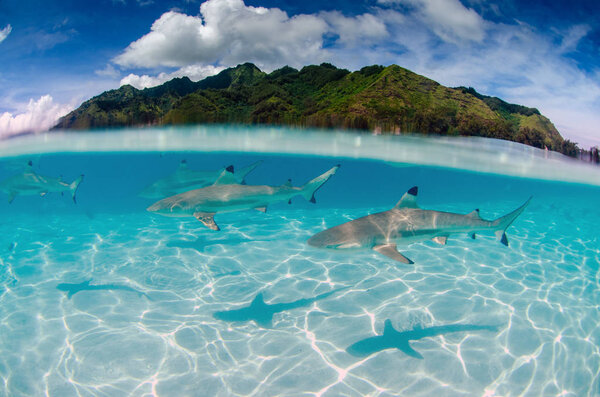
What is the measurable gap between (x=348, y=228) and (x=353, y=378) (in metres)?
2.20

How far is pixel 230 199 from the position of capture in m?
7.16

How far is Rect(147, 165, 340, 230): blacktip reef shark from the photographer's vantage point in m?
7.09

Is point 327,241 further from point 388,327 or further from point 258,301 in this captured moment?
point 258,301

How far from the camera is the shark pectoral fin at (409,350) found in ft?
15.3

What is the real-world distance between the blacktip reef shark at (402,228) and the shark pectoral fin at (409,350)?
4.82 feet

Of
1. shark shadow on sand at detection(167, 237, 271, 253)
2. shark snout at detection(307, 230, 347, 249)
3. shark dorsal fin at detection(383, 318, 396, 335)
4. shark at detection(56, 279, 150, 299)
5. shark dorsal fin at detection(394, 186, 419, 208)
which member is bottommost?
shark at detection(56, 279, 150, 299)

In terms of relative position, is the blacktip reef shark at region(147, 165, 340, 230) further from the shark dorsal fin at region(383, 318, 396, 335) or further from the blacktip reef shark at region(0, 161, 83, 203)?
the blacktip reef shark at region(0, 161, 83, 203)

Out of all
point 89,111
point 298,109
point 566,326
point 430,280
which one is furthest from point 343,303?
point 89,111

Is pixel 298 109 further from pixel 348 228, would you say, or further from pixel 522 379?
pixel 522 379

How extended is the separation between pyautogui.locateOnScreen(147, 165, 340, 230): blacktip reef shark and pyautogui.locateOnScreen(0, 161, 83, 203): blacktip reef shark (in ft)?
23.4

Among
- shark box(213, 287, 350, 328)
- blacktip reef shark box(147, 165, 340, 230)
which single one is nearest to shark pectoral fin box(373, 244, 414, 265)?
shark box(213, 287, 350, 328)

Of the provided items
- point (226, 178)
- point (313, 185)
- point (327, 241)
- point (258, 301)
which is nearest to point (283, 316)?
point (258, 301)

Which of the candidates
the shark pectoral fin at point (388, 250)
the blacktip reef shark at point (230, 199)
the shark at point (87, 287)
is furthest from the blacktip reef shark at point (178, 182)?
the shark pectoral fin at point (388, 250)

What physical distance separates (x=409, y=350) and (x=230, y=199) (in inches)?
185
